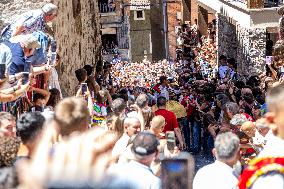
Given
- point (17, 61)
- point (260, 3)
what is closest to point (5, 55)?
point (17, 61)

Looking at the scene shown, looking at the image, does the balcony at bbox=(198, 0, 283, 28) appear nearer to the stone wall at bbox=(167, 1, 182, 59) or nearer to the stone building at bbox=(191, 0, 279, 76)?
the stone building at bbox=(191, 0, 279, 76)

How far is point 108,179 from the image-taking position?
3.22m

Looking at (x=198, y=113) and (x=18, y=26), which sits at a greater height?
(x=18, y=26)

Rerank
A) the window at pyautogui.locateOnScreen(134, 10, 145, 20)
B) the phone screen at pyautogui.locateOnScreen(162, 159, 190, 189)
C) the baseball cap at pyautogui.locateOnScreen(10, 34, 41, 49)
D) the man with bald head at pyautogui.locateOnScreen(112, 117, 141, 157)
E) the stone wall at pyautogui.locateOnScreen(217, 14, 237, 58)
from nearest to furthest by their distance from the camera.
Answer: the phone screen at pyautogui.locateOnScreen(162, 159, 190, 189) → the man with bald head at pyautogui.locateOnScreen(112, 117, 141, 157) → the baseball cap at pyautogui.locateOnScreen(10, 34, 41, 49) → the stone wall at pyautogui.locateOnScreen(217, 14, 237, 58) → the window at pyautogui.locateOnScreen(134, 10, 145, 20)

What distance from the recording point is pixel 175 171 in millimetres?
5188

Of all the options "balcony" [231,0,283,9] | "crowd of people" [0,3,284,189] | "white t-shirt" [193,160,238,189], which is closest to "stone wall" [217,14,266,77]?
"balcony" [231,0,283,9]

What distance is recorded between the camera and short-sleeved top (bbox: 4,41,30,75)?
26.7 feet

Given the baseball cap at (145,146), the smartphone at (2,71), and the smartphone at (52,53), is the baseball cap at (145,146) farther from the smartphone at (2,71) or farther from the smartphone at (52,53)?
the smartphone at (52,53)

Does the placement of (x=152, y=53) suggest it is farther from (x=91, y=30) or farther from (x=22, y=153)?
(x=22, y=153)

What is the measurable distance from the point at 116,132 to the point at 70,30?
5.89 m

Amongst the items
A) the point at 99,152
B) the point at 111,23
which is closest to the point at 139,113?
the point at 99,152

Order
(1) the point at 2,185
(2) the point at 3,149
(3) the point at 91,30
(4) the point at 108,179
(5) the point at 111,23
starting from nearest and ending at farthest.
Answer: (4) the point at 108,179 < (1) the point at 2,185 < (2) the point at 3,149 < (3) the point at 91,30 < (5) the point at 111,23

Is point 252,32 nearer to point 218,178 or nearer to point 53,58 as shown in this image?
point 53,58

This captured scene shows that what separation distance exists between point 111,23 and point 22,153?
3912cm
